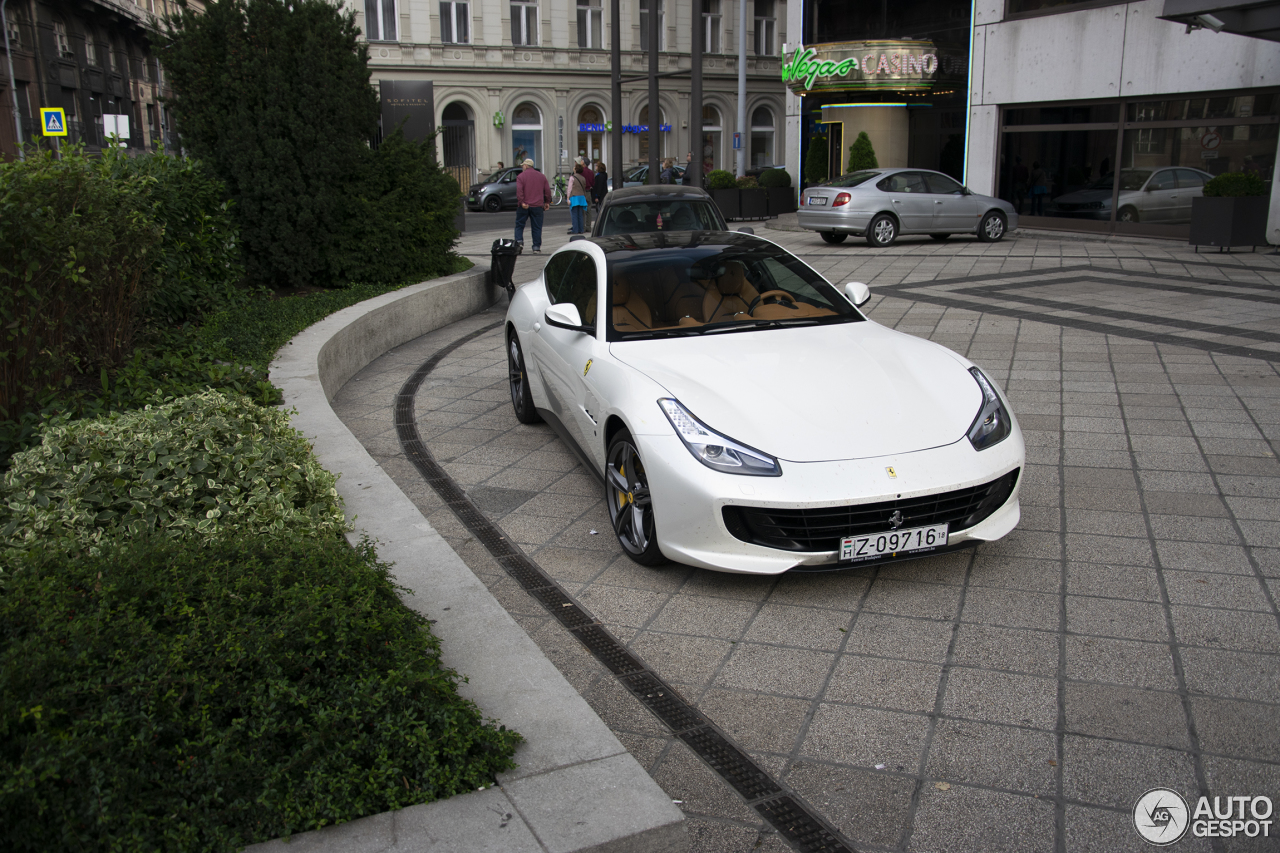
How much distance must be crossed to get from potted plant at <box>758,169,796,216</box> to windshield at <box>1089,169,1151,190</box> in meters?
8.86

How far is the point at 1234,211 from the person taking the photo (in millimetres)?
15766

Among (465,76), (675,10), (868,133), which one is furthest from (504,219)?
(675,10)

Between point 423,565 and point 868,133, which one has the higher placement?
point 868,133

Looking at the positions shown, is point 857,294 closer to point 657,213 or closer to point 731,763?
point 731,763

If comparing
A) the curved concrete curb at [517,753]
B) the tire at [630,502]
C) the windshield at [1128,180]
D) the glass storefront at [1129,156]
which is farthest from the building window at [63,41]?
the tire at [630,502]

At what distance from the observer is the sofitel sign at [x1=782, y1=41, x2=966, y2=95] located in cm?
2539

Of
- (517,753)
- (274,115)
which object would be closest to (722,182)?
(274,115)

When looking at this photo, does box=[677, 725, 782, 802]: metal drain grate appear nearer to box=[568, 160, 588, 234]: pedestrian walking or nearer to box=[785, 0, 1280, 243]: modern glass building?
box=[785, 0, 1280, 243]: modern glass building

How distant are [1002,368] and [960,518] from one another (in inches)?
183

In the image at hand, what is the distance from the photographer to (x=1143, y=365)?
8.55 m

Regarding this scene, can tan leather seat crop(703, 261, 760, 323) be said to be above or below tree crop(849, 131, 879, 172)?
below

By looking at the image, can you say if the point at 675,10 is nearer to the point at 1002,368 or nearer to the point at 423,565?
the point at 1002,368

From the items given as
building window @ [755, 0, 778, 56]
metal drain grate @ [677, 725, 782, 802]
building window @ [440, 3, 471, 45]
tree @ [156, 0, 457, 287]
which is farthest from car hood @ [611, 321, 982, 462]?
building window @ [755, 0, 778, 56]

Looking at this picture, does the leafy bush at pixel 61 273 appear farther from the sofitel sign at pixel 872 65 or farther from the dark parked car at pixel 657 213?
the sofitel sign at pixel 872 65
